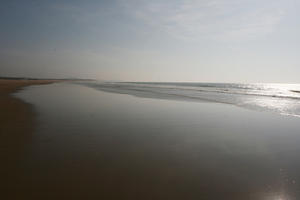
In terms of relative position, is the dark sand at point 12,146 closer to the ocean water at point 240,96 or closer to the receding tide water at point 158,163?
the receding tide water at point 158,163

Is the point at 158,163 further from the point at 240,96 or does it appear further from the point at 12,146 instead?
the point at 240,96

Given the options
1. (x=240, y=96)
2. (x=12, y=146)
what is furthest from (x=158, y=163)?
(x=240, y=96)

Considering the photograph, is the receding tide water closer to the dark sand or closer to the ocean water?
the dark sand

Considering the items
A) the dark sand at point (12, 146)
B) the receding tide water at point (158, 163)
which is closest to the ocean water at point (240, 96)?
the receding tide water at point (158, 163)

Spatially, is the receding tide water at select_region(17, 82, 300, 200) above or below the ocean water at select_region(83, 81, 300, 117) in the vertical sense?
below

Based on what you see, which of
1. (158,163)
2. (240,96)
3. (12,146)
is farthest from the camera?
(240,96)

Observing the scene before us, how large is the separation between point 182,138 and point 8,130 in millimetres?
5957

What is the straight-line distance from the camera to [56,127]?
274 inches

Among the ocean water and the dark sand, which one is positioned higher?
the ocean water

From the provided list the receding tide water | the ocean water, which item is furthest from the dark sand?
the ocean water

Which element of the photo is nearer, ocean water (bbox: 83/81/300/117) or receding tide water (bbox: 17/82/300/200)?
receding tide water (bbox: 17/82/300/200)

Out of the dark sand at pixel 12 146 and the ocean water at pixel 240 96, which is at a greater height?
the ocean water at pixel 240 96

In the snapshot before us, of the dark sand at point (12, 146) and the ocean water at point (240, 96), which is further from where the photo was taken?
the ocean water at point (240, 96)

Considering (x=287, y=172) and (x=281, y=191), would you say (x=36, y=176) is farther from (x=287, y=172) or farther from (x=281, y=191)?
(x=287, y=172)
